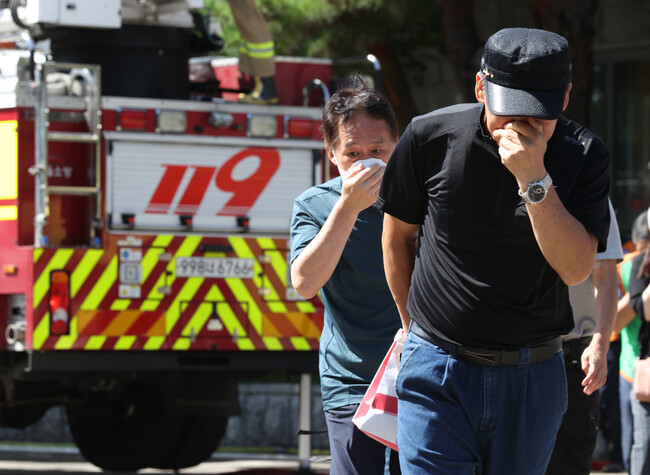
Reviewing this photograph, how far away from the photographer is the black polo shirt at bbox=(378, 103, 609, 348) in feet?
11.4

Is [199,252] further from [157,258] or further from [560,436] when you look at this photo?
[560,436]

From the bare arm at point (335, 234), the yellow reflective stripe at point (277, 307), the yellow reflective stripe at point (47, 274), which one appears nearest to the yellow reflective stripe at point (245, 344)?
the yellow reflective stripe at point (277, 307)

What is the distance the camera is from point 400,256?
3.94m

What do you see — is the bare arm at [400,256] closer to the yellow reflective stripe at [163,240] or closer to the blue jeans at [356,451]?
the blue jeans at [356,451]

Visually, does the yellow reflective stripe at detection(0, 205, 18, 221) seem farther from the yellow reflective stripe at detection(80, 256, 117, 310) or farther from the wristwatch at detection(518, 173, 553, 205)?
the wristwatch at detection(518, 173, 553, 205)

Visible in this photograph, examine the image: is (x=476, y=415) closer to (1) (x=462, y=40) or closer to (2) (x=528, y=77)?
(2) (x=528, y=77)

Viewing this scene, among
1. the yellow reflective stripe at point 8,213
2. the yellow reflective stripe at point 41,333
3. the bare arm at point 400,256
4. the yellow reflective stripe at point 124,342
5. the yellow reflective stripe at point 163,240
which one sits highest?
the bare arm at point 400,256

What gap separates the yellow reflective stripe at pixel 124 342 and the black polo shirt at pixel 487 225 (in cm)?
457

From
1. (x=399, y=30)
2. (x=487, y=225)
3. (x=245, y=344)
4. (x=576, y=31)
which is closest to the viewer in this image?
(x=487, y=225)

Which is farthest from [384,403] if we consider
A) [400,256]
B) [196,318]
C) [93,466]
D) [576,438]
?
[93,466]

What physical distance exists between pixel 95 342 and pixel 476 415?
4713mm

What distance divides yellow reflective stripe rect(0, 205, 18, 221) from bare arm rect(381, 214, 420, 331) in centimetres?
438

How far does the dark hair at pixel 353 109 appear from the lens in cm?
434

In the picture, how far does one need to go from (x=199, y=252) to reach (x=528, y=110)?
16.6 ft
